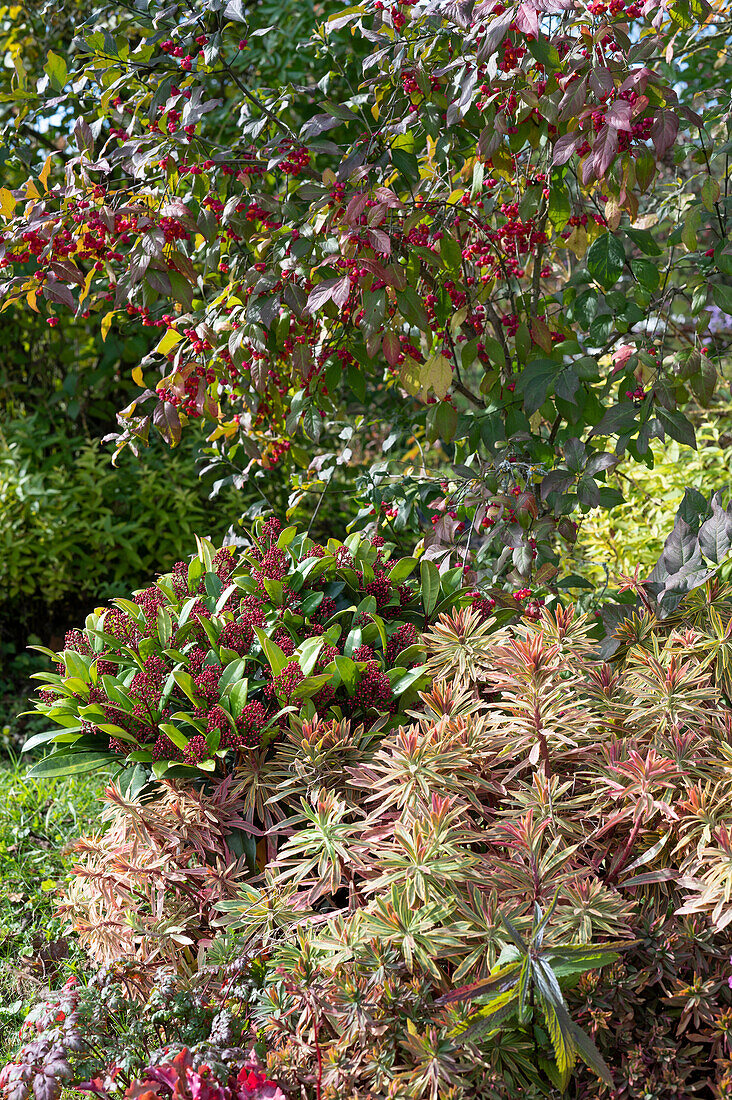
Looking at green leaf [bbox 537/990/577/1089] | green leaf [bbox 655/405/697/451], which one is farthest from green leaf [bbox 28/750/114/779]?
green leaf [bbox 655/405/697/451]

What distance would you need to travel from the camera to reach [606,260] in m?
1.96

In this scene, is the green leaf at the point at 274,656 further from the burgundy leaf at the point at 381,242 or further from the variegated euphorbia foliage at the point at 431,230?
the burgundy leaf at the point at 381,242

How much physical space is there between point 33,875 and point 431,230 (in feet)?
7.52

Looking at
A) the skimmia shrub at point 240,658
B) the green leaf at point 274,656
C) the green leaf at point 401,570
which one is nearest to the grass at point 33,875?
the skimmia shrub at point 240,658

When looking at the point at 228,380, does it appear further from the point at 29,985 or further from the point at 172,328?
the point at 29,985

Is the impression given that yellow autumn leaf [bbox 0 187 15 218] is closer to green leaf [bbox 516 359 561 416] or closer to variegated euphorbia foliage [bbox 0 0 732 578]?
variegated euphorbia foliage [bbox 0 0 732 578]

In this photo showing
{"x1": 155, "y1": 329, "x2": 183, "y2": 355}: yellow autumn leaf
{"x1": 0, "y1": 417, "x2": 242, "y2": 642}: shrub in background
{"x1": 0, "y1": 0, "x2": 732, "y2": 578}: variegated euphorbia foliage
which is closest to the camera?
→ {"x1": 0, "y1": 0, "x2": 732, "y2": 578}: variegated euphorbia foliage

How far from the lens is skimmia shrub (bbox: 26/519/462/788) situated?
5.82ft

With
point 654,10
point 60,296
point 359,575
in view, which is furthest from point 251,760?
point 654,10

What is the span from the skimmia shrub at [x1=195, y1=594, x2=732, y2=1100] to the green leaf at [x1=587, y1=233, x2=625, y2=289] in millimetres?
858

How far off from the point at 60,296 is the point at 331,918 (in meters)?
1.48

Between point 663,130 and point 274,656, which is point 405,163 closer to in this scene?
point 663,130

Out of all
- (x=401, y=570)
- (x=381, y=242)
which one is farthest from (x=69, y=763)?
(x=381, y=242)

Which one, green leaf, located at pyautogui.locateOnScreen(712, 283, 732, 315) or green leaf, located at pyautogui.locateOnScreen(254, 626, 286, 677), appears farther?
green leaf, located at pyautogui.locateOnScreen(712, 283, 732, 315)
